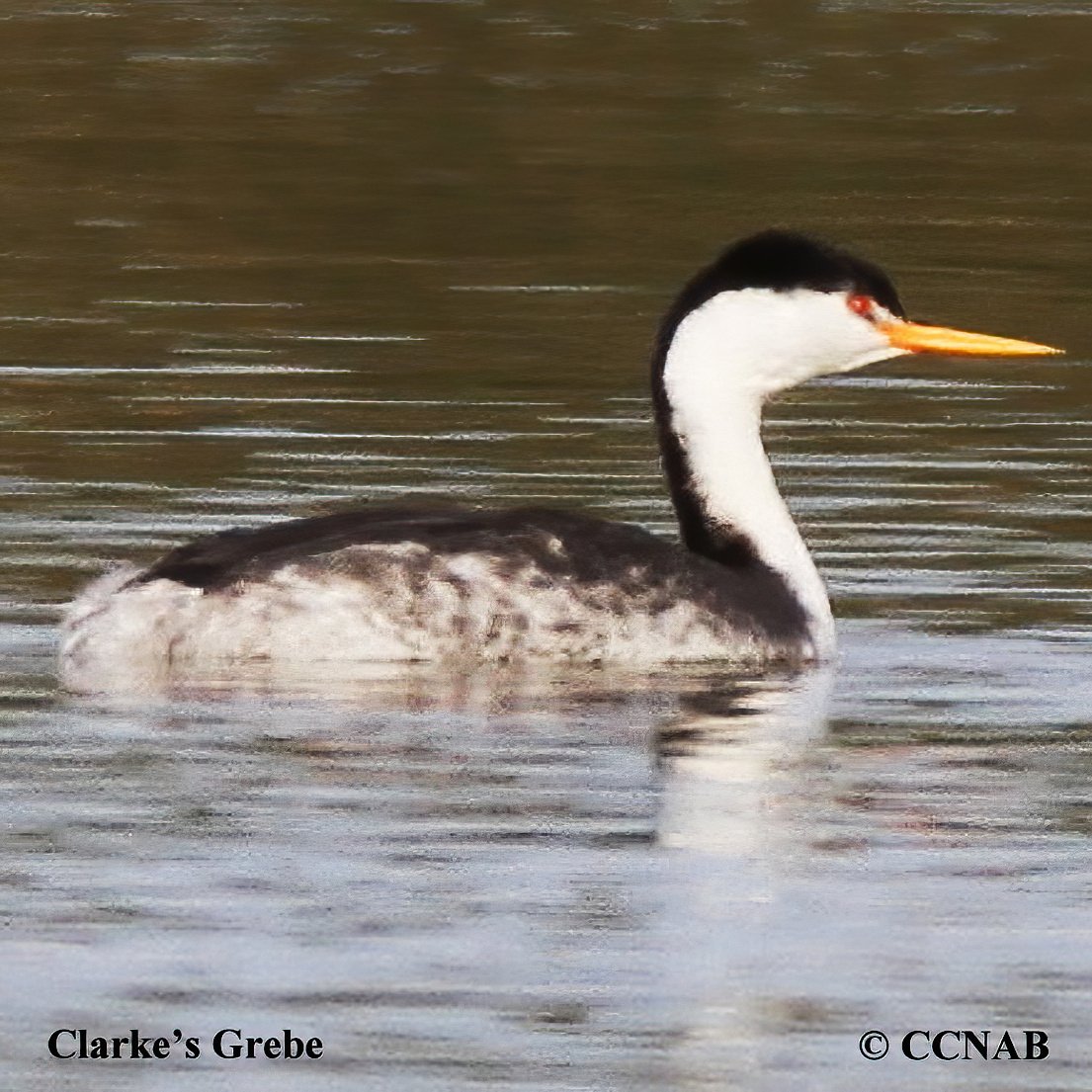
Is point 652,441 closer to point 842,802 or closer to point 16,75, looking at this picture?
point 842,802

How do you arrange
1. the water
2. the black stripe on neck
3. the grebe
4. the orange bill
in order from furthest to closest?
1. the orange bill
2. the black stripe on neck
3. the grebe
4. the water

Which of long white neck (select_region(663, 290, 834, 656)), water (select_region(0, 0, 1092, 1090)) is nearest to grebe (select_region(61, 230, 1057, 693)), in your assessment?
long white neck (select_region(663, 290, 834, 656))

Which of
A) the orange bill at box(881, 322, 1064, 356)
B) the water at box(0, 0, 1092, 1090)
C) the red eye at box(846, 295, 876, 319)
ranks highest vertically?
the red eye at box(846, 295, 876, 319)

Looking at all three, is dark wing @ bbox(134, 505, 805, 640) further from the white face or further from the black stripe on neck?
the white face

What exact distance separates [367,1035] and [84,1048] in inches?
22.3

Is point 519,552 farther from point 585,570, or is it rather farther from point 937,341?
point 937,341

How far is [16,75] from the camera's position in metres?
29.6

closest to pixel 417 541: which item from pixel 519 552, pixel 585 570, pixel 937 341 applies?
pixel 519 552

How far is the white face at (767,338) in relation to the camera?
41.3 ft

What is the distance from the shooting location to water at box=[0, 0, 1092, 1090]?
817 centimetres

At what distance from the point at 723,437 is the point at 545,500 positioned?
1.79 meters

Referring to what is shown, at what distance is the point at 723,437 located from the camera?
12758 mm

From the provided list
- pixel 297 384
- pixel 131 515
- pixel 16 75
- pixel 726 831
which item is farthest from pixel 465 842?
pixel 16 75

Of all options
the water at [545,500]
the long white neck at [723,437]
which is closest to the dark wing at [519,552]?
the water at [545,500]
